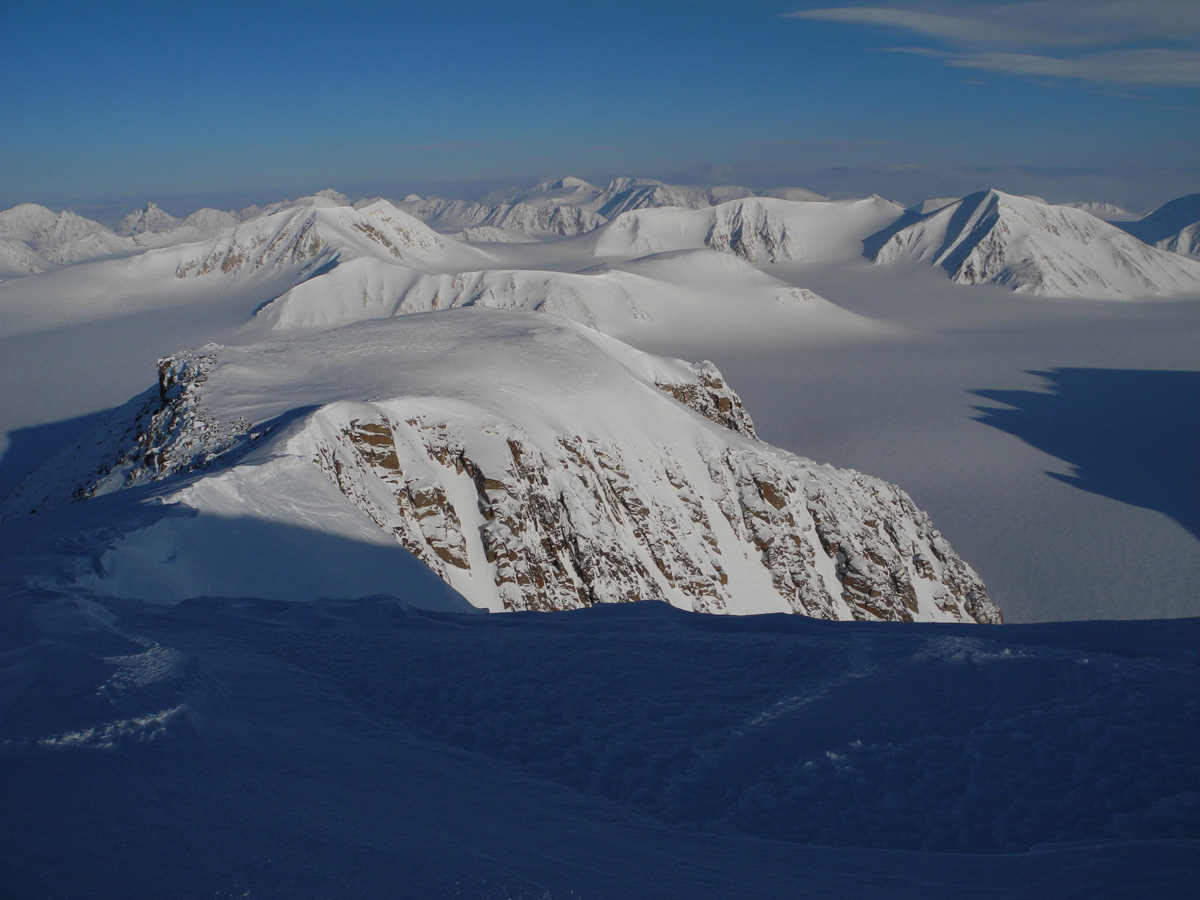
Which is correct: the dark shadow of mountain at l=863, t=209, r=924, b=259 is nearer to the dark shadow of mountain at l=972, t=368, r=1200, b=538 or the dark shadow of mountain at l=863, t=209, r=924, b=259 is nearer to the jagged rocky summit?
the dark shadow of mountain at l=972, t=368, r=1200, b=538

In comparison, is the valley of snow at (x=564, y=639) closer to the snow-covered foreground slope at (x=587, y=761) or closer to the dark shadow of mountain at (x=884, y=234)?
the snow-covered foreground slope at (x=587, y=761)

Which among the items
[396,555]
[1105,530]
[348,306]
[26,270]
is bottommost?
[1105,530]

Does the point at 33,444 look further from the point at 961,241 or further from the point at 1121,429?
the point at 961,241

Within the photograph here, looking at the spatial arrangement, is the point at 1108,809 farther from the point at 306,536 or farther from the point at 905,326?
the point at 905,326

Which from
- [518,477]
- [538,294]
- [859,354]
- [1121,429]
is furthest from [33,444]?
[859,354]

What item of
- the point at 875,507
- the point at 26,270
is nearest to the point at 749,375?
the point at 875,507
